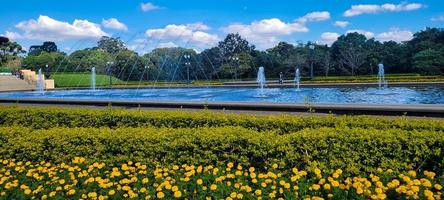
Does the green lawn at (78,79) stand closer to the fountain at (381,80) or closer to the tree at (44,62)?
the tree at (44,62)

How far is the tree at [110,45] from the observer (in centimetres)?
8394

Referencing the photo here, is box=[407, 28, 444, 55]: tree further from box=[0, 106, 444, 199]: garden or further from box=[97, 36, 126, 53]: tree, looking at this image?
box=[97, 36, 126, 53]: tree

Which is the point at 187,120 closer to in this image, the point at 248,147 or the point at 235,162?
the point at 235,162

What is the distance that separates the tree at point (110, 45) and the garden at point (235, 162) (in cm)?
8005

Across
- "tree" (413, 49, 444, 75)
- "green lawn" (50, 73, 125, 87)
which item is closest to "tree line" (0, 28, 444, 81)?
"tree" (413, 49, 444, 75)

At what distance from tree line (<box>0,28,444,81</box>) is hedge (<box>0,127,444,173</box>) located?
37683 mm

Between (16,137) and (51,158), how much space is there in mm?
986

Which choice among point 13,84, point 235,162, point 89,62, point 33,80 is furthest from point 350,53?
point 235,162

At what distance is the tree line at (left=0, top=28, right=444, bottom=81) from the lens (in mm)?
45438

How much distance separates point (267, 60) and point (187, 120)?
159ft

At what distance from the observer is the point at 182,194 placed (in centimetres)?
412

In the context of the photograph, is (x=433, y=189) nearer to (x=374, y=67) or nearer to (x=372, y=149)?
(x=372, y=149)

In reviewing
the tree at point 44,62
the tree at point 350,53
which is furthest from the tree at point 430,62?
the tree at point 44,62

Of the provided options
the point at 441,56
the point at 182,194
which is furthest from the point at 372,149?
the point at 441,56
